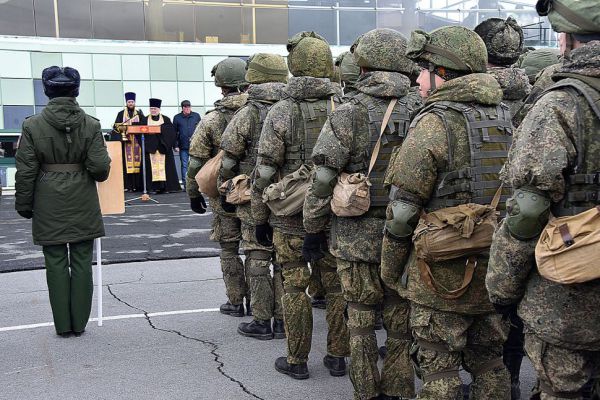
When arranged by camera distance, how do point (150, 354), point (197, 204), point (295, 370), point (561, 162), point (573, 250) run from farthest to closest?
1. point (197, 204)
2. point (150, 354)
3. point (295, 370)
4. point (561, 162)
5. point (573, 250)

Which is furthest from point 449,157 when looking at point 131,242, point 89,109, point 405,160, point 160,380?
point 89,109

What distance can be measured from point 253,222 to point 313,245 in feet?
4.67

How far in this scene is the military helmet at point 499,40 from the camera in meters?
4.38

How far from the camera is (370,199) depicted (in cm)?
395

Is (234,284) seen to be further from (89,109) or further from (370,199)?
(89,109)

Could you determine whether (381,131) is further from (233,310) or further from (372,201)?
(233,310)

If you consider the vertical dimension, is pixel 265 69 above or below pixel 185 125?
above

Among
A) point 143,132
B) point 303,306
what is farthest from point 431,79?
point 143,132

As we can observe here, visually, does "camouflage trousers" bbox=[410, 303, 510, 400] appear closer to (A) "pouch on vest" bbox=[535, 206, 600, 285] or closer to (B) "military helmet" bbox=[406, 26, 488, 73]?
(A) "pouch on vest" bbox=[535, 206, 600, 285]

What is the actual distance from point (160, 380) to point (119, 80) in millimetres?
15434

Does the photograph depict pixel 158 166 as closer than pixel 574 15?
No

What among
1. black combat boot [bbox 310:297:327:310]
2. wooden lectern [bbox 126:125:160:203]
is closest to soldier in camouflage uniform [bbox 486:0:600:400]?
black combat boot [bbox 310:297:327:310]

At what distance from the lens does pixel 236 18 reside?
66.4 ft

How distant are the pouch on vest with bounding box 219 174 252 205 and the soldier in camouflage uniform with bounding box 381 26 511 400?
2.35 meters
